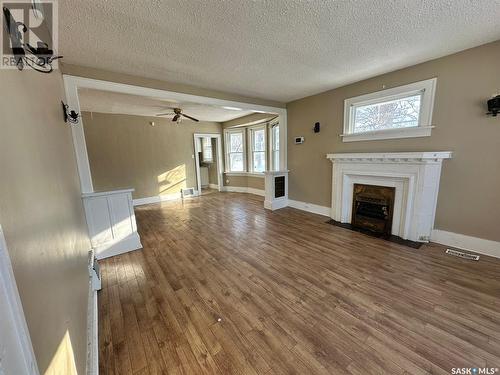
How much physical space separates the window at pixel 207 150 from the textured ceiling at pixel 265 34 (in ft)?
15.4

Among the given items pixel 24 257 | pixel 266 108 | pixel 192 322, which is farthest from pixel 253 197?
pixel 24 257

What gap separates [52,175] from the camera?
3.83ft

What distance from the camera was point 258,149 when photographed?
6.18 metres

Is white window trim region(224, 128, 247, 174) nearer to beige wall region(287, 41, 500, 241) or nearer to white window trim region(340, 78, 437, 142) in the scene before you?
white window trim region(340, 78, 437, 142)

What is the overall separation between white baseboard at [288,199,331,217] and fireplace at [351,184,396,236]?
2.11ft

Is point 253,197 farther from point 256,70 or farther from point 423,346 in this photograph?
point 423,346

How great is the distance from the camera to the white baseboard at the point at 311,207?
415 centimetres

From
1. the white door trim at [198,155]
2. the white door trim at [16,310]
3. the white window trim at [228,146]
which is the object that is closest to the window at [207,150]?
the white door trim at [198,155]

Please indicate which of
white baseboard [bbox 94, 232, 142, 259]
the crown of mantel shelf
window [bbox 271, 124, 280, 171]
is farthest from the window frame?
white baseboard [bbox 94, 232, 142, 259]

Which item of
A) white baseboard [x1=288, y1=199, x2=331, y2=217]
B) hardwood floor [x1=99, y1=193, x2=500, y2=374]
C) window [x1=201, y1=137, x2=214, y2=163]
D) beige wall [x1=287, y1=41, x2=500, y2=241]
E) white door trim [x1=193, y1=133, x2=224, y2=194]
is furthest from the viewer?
window [x1=201, y1=137, x2=214, y2=163]

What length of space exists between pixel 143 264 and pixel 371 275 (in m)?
2.70

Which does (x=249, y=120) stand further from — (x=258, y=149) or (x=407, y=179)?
(x=407, y=179)

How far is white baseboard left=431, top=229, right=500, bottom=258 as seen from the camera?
241 cm

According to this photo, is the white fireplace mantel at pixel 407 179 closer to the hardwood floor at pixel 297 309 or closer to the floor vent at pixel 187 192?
the hardwood floor at pixel 297 309
